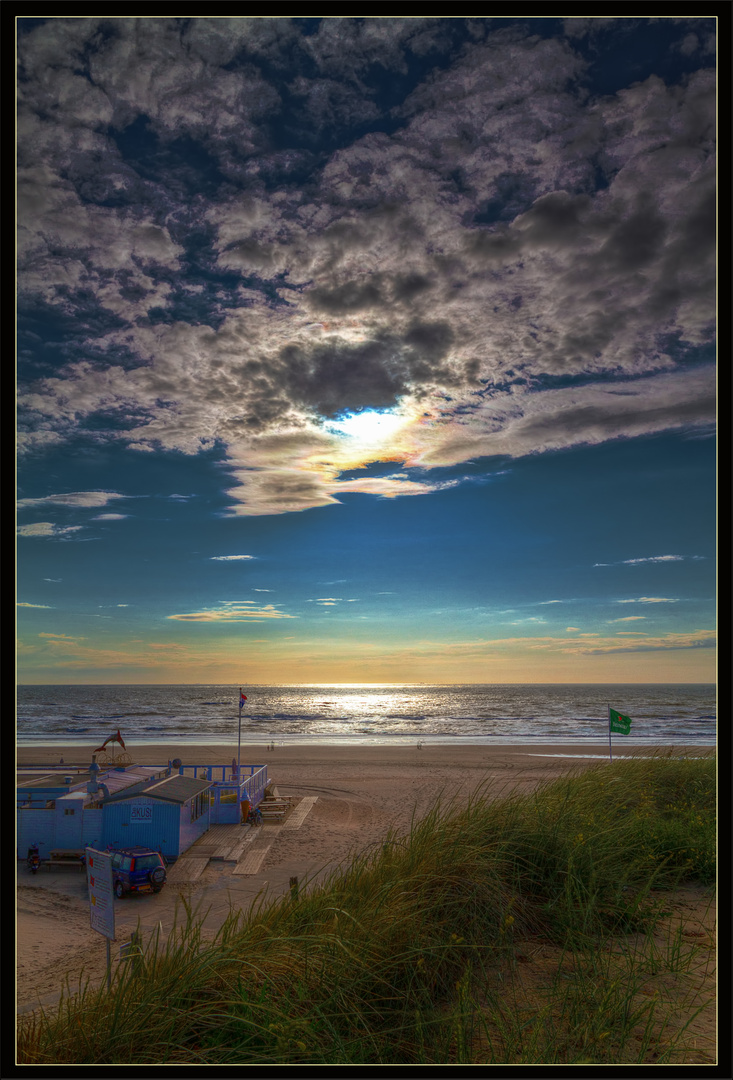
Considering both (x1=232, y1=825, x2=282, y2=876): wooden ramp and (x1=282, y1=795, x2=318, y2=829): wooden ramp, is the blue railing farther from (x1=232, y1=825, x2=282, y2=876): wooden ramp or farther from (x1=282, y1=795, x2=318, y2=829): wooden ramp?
(x1=232, y1=825, x2=282, y2=876): wooden ramp

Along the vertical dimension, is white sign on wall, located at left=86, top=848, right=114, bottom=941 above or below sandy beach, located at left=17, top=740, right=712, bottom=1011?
above

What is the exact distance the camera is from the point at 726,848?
278 cm

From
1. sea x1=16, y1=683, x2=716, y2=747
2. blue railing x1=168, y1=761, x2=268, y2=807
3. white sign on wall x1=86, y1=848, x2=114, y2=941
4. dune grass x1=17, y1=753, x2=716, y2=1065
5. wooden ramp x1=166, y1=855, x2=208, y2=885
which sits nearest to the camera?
dune grass x1=17, y1=753, x2=716, y2=1065

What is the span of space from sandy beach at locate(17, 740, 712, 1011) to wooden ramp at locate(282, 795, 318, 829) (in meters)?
0.27

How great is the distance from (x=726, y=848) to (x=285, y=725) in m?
66.0

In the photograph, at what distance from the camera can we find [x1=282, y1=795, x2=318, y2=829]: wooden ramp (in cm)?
2011

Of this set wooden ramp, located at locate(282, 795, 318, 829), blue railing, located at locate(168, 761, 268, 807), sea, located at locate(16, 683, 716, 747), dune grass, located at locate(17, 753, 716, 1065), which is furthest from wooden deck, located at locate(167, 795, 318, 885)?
sea, located at locate(16, 683, 716, 747)

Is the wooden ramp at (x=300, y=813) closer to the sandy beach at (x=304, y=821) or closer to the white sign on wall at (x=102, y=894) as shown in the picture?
the sandy beach at (x=304, y=821)

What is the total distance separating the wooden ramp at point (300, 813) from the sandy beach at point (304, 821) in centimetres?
27

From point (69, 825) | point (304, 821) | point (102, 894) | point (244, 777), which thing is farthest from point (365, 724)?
point (102, 894)

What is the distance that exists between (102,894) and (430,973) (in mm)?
3855

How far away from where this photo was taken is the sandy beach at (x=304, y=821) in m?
11.2

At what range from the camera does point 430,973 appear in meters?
4.34

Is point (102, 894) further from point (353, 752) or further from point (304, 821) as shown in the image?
point (353, 752)
